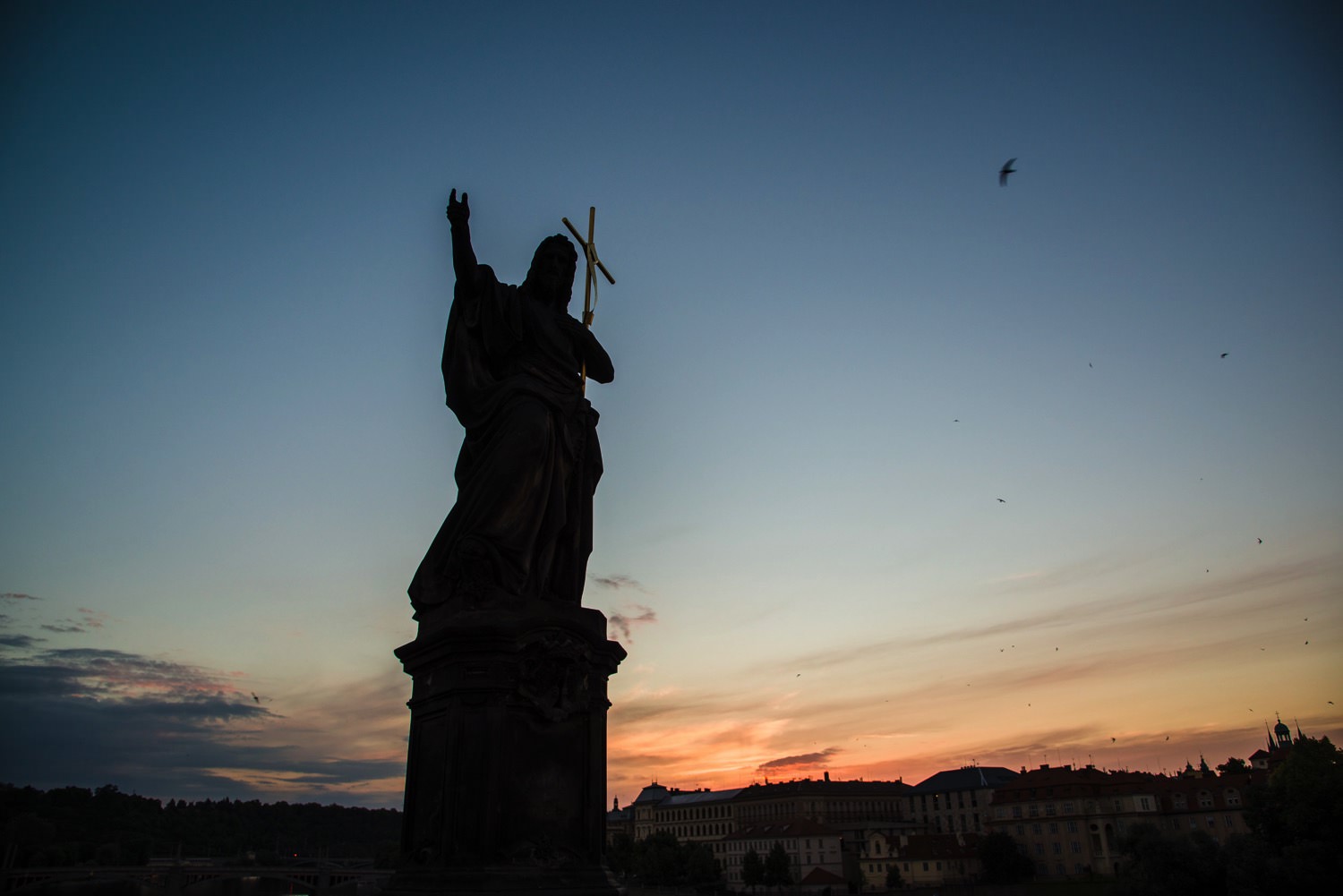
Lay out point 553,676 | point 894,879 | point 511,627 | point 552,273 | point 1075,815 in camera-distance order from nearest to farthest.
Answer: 1. point 511,627
2. point 553,676
3. point 552,273
4. point 1075,815
5. point 894,879

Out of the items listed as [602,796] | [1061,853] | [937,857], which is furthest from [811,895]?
[602,796]

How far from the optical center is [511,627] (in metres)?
7.09

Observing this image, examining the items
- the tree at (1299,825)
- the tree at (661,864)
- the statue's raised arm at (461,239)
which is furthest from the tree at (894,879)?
the statue's raised arm at (461,239)

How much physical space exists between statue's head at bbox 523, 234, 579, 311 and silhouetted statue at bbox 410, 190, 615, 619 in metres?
0.01

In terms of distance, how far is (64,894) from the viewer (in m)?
48.7

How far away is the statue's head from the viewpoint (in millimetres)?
9320

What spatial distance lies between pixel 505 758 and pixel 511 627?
3.37ft

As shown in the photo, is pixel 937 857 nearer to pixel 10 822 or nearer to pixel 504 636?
pixel 10 822

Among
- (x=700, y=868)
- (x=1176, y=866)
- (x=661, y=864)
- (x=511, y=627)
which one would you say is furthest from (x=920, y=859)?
(x=511, y=627)

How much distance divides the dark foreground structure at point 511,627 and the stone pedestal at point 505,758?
0.05ft

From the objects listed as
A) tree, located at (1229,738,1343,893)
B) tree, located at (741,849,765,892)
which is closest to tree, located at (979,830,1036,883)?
tree, located at (741,849,765,892)

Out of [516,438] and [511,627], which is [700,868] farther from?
[511,627]

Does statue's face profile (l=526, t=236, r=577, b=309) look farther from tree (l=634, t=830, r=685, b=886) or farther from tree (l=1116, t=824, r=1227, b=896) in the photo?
tree (l=634, t=830, r=685, b=886)

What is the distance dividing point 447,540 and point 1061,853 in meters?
117
